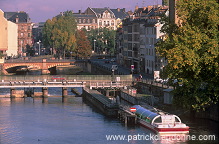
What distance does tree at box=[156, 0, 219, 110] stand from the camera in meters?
57.3

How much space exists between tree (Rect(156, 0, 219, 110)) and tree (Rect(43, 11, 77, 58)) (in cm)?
11086

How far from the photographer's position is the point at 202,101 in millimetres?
60562

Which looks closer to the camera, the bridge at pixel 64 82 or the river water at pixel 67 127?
the river water at pixel 67 127

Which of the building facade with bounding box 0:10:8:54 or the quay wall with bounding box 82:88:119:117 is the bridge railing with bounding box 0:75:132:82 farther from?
the building facade with bounding box 0:10:8:54

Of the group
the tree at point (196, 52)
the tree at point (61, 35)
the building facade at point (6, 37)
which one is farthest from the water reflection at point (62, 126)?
the building facade at point (6, 37)

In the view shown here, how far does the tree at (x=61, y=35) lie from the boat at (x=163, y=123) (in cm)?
10761

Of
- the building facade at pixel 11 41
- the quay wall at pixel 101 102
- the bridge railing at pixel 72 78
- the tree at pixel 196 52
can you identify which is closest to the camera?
the tree at pixel 196 52

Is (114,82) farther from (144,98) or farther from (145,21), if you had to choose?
(145,21)

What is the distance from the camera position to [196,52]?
57969 millimetres

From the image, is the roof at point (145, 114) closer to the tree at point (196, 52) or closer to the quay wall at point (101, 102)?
the tree at point (196, 52)

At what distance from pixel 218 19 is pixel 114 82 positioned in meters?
41.3

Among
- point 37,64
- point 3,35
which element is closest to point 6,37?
point 3,35

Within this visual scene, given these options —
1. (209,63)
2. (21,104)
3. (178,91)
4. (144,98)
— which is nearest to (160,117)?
(178,91)

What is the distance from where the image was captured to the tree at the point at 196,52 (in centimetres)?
5731
